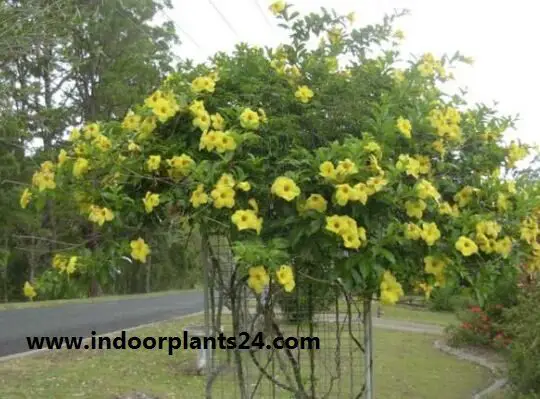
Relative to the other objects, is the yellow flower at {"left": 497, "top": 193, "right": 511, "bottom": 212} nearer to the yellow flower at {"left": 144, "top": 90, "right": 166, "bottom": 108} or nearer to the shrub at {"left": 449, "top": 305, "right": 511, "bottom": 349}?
the yellow flower at {"left": 144, "top": 90, "right": 166, "bottom": 108}

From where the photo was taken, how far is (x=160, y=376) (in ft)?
24.0

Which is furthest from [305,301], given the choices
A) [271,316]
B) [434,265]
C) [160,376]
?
[160,376]

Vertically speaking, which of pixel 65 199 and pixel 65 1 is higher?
pixel 65 1

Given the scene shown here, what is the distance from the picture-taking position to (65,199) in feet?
8.74

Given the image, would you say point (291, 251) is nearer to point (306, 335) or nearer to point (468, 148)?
point (468, 148)

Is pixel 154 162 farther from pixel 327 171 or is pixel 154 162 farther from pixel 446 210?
pixel 446 210

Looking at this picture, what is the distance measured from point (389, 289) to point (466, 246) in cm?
30

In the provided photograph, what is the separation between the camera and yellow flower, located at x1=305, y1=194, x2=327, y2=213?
86.8 inches

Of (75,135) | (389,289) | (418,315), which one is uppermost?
(75,135)

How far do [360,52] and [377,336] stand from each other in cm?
974

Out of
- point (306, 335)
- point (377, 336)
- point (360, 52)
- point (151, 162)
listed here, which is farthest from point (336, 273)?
point (377, 336)

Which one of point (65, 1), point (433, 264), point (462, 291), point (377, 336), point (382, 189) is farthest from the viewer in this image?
point (377, 336)

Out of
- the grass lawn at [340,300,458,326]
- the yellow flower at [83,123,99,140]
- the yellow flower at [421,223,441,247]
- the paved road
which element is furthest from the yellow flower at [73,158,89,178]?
the grass lawn at [340,300,458,326]

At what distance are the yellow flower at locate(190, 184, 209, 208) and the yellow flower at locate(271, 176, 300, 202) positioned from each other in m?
0.25
